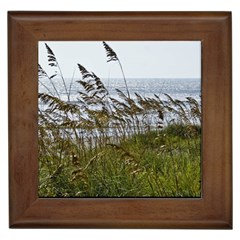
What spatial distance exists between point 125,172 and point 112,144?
0.12 m

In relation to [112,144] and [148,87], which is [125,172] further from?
[148,87]

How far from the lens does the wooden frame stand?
217 centimetres

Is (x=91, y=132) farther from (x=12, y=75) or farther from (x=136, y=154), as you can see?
(x=12, y=75)

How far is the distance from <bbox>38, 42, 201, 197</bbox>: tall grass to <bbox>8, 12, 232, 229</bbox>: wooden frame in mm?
48

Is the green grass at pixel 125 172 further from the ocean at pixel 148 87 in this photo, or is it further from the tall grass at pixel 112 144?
the ocean at pixel 148 87

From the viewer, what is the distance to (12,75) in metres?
2.18

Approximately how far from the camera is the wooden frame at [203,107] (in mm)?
2170

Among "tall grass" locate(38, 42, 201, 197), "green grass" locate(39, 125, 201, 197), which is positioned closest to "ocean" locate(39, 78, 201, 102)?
"tall grass" locate(38, 42, 201, 197)

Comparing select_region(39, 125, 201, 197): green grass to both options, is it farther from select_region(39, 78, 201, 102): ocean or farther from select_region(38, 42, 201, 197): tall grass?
select_region(39, 78, 201, 102): ocean

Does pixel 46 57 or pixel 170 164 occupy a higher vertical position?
pixel 46 57
